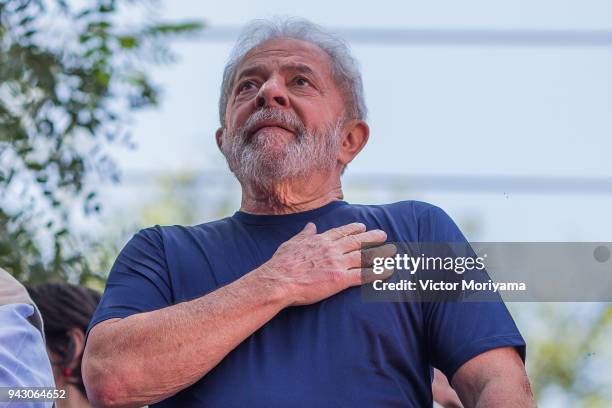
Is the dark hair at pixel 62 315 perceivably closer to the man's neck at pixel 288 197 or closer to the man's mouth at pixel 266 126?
the man's neck at pixel 288 197

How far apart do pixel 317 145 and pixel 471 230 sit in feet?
26.7

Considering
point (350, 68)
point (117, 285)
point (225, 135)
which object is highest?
point (350, 68)

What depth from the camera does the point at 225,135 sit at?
334 centimetres

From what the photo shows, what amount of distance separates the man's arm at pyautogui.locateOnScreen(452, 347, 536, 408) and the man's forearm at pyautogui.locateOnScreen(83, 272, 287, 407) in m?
0.49

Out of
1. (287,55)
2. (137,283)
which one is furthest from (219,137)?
(137,283)

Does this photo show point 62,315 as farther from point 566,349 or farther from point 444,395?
point 566,349

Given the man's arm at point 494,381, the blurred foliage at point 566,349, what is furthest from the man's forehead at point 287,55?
the blurred foliage at point 566,349

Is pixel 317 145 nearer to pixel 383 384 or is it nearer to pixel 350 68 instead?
pixel 350 68

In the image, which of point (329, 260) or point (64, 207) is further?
point (64, 207)

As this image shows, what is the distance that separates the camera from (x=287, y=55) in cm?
327

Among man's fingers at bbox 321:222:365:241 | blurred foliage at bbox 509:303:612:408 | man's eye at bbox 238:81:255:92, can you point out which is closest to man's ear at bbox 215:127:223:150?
man's eye at bbox 238:81:255:92

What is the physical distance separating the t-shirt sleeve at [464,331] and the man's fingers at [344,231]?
30 cm

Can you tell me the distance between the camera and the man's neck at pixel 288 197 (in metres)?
3.06

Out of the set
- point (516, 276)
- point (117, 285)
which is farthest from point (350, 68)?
point (117, 285)
